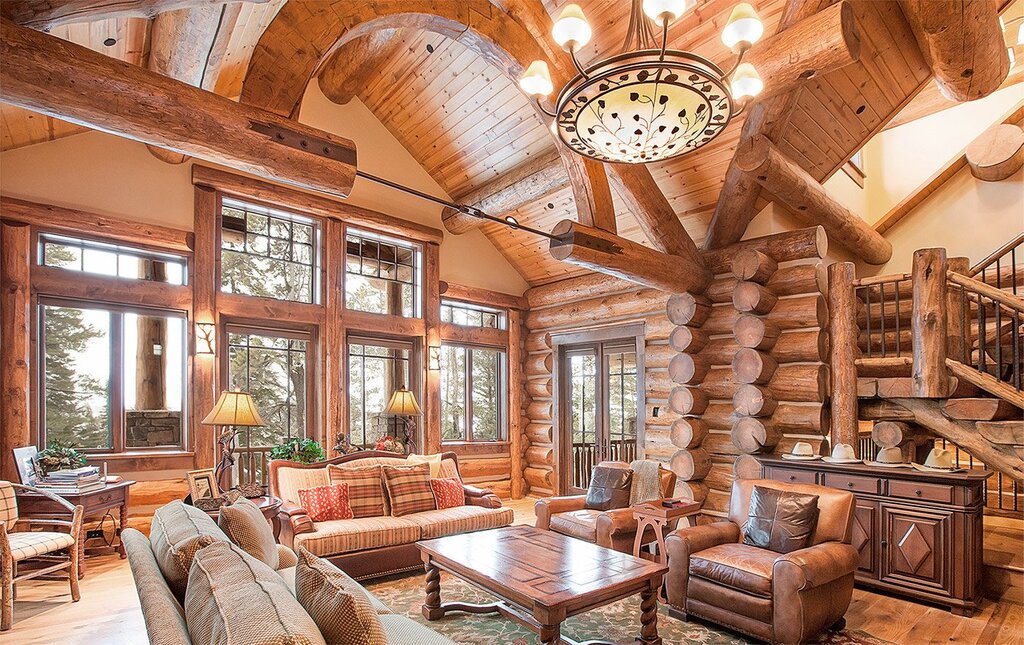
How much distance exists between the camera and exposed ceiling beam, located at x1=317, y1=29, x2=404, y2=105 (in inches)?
241

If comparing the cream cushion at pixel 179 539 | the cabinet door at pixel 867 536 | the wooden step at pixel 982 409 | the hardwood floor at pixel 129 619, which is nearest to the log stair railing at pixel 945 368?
the wooden step at pixel 982 409

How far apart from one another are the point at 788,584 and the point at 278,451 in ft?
13.6

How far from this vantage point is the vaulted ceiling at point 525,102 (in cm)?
449

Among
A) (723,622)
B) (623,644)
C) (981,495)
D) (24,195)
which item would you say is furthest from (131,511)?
(981,495)

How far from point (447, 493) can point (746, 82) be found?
13.2 feet

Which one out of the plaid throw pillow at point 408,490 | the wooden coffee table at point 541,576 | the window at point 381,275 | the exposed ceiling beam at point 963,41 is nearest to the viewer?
the wooden coffee table at point 541,576

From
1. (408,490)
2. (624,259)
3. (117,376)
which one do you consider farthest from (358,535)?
(624,259)

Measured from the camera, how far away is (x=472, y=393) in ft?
27.4

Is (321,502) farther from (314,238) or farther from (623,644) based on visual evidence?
(314,238)

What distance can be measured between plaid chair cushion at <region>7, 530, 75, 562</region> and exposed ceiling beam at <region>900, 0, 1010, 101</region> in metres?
6.42

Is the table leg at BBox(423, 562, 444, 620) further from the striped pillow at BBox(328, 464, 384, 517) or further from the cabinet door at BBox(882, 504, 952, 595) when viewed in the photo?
the cabinet door at BBox(882, 504, 952, 595)

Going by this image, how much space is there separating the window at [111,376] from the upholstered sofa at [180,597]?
3278 millimetres

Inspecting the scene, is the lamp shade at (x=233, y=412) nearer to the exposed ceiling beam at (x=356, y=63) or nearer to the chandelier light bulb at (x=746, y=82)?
the chandelier light bulb at (x=746, y=82)

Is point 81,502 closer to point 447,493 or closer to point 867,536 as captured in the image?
point 447,493
